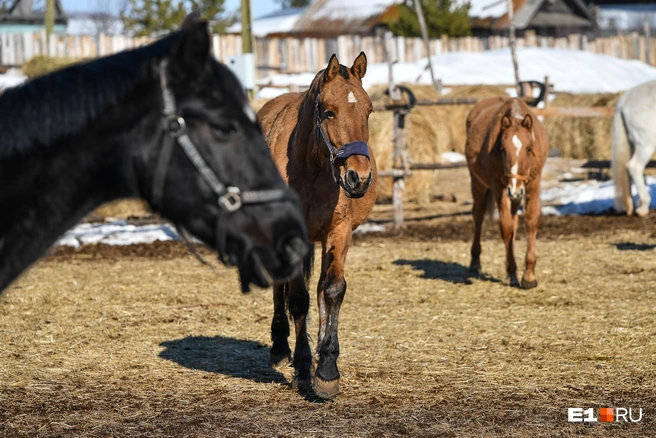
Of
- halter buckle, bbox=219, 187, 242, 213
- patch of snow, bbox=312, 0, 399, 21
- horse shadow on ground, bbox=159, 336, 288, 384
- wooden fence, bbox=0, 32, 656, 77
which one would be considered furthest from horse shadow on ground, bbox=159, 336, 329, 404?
patch of snow, bbox=312, 0, 399, 21

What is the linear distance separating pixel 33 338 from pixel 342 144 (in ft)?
10.3

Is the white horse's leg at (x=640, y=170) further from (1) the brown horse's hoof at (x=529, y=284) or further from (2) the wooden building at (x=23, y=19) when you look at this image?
(2) the wooden building at (x=23, y=19)

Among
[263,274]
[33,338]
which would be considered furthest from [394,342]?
[263,274]

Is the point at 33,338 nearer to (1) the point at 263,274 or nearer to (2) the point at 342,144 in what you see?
(2) the point at 342,144

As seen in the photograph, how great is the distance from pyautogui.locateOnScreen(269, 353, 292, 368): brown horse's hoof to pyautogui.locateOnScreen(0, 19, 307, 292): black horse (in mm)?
2990

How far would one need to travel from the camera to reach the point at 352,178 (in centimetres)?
395

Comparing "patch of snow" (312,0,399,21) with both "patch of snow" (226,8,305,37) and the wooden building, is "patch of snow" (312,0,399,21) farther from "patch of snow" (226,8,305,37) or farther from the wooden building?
the wooden building

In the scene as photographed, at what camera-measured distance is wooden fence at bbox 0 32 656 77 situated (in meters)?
22.2

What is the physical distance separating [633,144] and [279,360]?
352 inches

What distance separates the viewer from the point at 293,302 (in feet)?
15.8

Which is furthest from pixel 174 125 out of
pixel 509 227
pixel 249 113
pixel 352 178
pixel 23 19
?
pixel 23 19

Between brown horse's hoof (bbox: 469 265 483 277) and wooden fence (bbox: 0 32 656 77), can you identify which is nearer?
brown horse's hoof (bbox: 469 265 483 277)

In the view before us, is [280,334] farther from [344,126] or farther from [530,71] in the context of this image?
[530,71]

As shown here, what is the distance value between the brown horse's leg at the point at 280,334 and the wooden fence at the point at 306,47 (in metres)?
13.4
